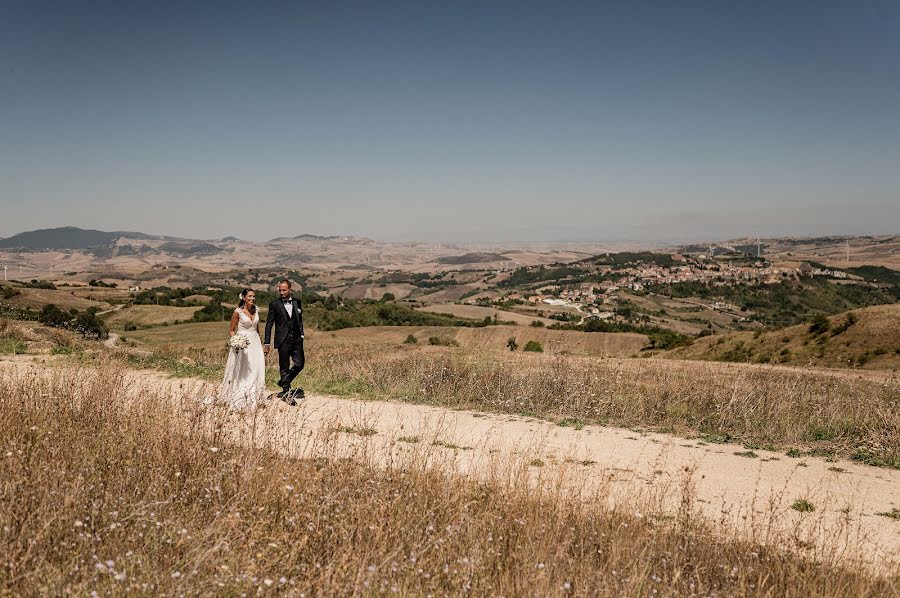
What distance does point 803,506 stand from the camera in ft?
21.4

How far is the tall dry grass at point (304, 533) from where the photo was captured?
3.32 m

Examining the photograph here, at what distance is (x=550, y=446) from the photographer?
9227mm

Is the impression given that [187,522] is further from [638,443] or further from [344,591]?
[638,443]

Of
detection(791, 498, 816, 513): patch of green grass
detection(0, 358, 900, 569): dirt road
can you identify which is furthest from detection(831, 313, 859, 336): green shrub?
detection(791, 498, 816, 513): patch of green grass

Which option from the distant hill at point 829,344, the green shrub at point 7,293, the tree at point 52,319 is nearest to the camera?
the tree at point 52,319

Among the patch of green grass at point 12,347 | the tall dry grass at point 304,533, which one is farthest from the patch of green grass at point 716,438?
the patch of green grass at point 12,347

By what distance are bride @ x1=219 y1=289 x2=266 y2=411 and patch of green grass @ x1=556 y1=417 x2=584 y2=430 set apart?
6071 mm

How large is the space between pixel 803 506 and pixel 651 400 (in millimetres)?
5896

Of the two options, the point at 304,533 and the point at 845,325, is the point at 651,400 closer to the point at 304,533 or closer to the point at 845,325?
the point at 304,533

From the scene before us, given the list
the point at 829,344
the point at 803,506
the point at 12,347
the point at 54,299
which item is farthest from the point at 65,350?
the point at 54,299

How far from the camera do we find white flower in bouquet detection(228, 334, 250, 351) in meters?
11.2

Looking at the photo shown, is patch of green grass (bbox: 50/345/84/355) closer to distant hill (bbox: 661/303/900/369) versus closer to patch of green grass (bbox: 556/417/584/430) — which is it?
patch of green grass (bbox: 556/417/584/430)

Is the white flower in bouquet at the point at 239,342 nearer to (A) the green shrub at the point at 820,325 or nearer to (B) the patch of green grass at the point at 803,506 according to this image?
(B) the patch of green grass at the point at 803,506

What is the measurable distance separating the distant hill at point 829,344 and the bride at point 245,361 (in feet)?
98.7
